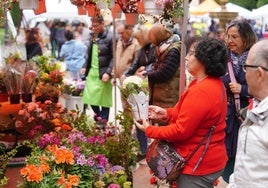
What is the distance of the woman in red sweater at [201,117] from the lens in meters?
2.86

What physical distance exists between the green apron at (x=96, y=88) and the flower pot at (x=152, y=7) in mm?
3161

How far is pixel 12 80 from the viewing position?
507 cm

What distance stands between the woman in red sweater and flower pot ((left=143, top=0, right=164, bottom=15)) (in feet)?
2.51

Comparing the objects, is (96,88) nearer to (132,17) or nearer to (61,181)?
(132,17)

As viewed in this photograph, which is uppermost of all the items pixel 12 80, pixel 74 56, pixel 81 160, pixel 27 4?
pixel 27 4

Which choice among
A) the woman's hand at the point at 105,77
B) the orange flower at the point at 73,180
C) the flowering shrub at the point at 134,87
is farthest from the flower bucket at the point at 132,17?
the woman's hand at the point at 105,77

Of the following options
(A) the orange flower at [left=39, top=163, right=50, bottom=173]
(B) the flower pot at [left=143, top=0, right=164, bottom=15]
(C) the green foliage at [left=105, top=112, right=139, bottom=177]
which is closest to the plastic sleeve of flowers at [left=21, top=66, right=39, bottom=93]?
(C) the green foliage at [left=105, top=112, right=139, bottom=177]

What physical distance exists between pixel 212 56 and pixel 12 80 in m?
2.77

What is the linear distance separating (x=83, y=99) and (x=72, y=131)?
2885mm

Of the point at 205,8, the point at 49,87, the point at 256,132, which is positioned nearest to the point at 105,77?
the point at 49,87

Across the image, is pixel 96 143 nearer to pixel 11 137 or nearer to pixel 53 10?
pixel 11 137

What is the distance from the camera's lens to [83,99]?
7152mm

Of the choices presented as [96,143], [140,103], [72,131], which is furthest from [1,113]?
[140,103]

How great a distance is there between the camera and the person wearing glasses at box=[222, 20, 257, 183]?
143 inches
